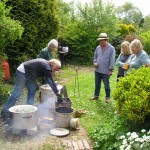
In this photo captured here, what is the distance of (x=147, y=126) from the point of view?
4887mm

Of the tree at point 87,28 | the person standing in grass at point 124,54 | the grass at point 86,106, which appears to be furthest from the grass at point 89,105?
the tree at point 87,28

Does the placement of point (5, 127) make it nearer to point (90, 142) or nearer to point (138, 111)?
point (90, 142)

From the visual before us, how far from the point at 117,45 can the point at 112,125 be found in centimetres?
1324

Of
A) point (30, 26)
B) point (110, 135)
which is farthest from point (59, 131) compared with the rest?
point (30, 26)

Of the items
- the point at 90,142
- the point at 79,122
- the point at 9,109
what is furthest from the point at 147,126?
the point at 9,109

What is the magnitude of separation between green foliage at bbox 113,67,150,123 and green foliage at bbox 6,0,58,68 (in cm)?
468

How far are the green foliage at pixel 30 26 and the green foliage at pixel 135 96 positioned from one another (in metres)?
4.68

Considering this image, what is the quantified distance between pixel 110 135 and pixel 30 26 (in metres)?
5.31

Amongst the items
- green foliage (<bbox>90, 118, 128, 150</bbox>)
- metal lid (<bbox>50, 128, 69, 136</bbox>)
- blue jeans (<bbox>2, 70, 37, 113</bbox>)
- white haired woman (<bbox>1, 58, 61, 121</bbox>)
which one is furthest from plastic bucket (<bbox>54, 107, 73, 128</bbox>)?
blue jeans (<bbox>2, 70, 37, 113</bbox>)

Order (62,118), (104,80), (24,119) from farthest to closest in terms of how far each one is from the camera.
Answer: (104,80) → (62,118) → (24,119)

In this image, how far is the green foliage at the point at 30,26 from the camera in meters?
9.02

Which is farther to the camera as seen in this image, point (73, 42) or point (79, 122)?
point (73, 42)

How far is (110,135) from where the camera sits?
16.5 feet

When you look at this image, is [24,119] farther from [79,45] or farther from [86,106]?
[79,45]
